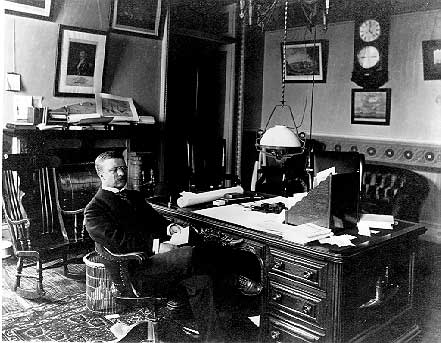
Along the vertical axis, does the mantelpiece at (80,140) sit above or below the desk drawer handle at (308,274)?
above

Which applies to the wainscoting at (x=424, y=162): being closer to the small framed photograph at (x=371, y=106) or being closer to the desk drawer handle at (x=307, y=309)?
the small framed photograph at (x=371, y=106)

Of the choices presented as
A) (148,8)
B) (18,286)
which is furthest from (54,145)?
(148,8)

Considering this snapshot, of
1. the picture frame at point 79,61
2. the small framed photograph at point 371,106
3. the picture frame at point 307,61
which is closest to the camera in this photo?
the picture frame at point 79,61

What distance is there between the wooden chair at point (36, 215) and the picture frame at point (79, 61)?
3.44ft

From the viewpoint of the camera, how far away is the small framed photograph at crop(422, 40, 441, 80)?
5465 millimetres

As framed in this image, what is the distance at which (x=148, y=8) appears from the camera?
5520mm

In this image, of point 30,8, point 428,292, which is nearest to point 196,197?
point 428,292

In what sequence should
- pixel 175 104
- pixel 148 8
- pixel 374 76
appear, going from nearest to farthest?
pixel 148 8 → pixel 374 76 → pixel 175 104

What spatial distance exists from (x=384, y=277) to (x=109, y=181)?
5.64 ft

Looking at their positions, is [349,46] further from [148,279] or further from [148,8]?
[148,279]

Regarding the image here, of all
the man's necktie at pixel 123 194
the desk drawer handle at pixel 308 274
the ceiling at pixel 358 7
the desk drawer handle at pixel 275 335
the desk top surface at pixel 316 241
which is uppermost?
the ceiling at pixel 358 7

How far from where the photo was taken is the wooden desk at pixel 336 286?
7.89 feet

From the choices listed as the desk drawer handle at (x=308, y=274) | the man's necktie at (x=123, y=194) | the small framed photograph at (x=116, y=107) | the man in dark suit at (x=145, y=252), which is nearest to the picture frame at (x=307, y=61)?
the small framed photograph at (x=116, y=107)

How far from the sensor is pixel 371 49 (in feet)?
19.7
